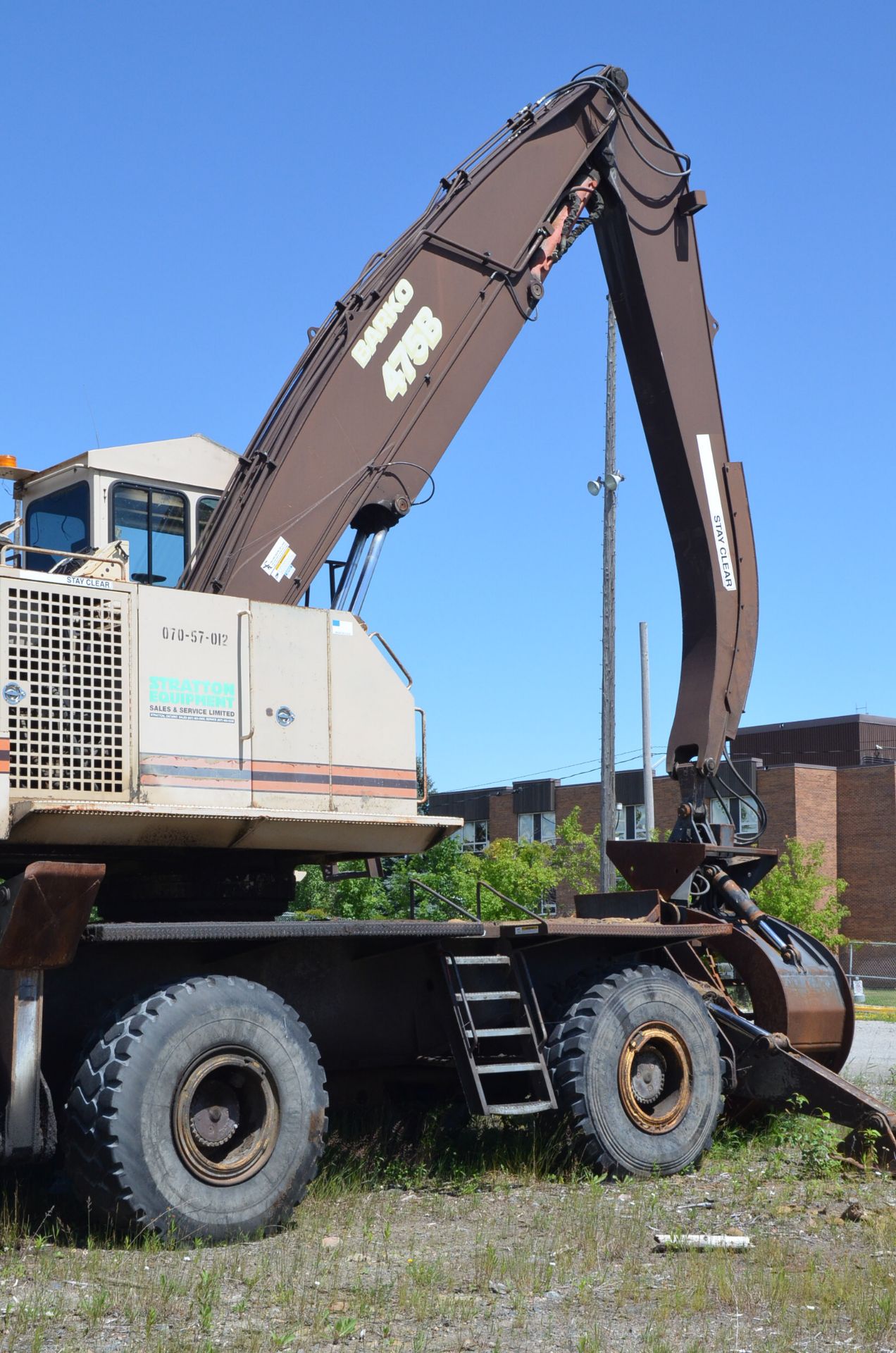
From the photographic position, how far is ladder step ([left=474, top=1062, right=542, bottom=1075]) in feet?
29.1

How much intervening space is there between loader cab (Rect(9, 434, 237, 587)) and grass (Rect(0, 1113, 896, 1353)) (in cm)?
381

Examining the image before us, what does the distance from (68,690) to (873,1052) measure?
14.1 m

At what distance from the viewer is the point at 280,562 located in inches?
357

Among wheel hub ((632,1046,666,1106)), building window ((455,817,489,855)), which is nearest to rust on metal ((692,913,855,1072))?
wheel hub ((632,1046,666,1106))

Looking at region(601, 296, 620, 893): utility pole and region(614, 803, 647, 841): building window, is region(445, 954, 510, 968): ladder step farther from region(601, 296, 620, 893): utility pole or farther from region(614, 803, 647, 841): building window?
region(614, 803, 647, 841): building window

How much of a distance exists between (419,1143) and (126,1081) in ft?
11.3

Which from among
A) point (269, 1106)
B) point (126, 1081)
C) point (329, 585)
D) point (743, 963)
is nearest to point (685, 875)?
point (743, 963)

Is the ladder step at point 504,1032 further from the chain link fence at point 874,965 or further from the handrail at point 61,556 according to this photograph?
the chain link fence at point 874,965

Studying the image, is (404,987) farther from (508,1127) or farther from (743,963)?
(743,963)

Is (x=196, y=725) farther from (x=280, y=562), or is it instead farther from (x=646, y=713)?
(x=646, y=713)

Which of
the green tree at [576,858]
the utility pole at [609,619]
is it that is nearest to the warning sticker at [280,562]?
the utility pole at [609,619]

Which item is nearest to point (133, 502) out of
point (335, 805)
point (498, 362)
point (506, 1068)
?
point (335, 805)

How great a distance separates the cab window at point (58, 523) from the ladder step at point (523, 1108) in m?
4.19

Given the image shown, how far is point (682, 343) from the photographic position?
11977 millimetres
